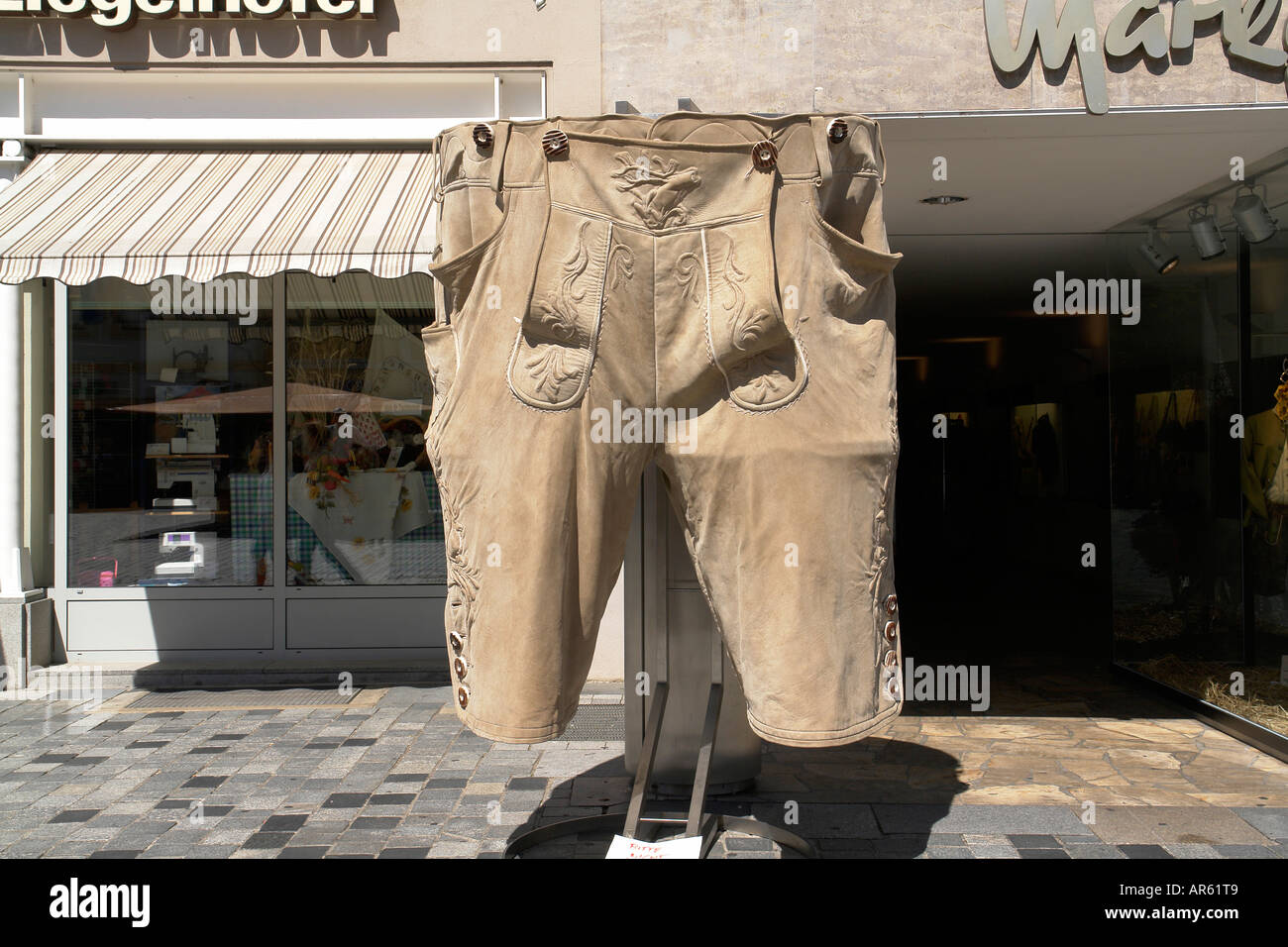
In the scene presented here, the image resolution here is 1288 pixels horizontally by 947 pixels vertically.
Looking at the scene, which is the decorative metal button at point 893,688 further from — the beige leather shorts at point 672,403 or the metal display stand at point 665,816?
the metal display stand at point 665,816

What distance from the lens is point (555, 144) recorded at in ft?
8.64

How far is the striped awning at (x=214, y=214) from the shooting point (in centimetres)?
525

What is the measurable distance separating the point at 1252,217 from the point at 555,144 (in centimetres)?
467

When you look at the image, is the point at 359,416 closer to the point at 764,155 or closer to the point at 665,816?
the point at 665,816

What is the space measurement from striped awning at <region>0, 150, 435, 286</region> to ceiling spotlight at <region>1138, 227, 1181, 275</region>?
446 centimetres

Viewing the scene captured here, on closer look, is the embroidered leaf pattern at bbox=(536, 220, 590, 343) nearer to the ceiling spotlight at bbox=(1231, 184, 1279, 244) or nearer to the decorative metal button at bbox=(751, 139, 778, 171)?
the decorative metal button at bbox=(751, 139, 778, 171)

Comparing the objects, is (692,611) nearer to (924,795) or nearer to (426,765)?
(924,795)

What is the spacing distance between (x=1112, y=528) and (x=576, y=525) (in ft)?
17.3

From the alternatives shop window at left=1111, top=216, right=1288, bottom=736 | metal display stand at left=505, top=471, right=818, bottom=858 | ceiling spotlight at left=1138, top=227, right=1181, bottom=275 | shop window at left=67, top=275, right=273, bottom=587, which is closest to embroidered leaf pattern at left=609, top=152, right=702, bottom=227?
metal display stand at left=505, top=471, right=818, bottom=858

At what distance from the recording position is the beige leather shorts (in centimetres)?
262

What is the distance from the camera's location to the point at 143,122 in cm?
652

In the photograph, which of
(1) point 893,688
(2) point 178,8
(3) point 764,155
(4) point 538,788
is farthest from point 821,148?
(2) point 178,8

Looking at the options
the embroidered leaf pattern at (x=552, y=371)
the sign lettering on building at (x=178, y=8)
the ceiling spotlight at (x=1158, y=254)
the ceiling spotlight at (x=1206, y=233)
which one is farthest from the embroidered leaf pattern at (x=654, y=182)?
the ceiling spotlight at (x=1158, y=254)

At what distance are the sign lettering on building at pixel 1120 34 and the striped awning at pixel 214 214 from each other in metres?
3.06
